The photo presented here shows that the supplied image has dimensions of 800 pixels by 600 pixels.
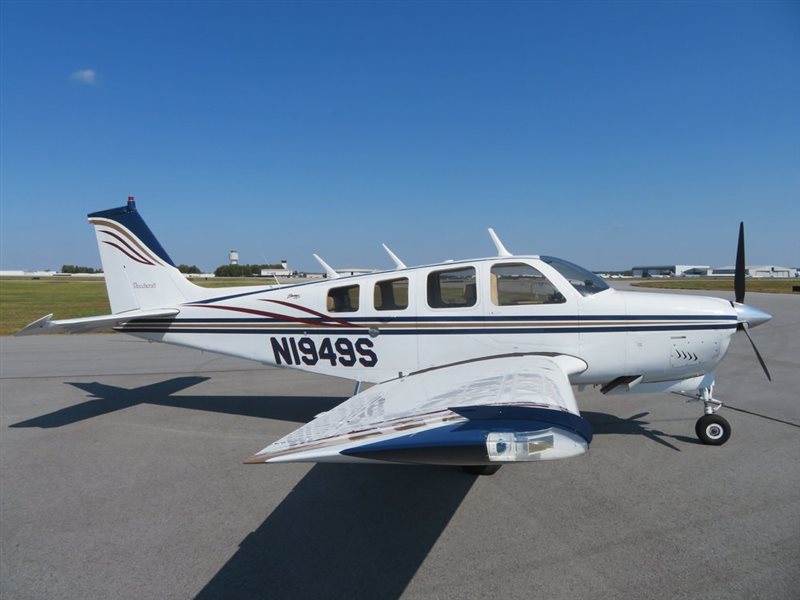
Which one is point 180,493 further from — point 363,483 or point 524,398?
point 524,398

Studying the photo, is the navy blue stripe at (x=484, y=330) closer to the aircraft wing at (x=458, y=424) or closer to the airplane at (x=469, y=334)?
the airplane at (x=469, y=334)

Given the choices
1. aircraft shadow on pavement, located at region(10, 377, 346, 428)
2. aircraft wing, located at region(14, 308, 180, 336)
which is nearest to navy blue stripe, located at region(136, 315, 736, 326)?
aircraft shadow on pavement, located at region(10, 377, 346, 428)

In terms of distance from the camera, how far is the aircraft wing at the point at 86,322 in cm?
529

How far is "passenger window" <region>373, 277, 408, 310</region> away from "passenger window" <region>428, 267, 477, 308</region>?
12.4 inches

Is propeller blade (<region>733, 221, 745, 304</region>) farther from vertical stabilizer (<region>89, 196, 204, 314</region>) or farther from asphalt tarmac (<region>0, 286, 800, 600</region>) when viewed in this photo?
vertical stabilizer (<region>89, 196, 204, 314</region>)

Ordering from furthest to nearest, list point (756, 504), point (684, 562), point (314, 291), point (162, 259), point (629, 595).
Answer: point (162, 259) < point (314, 291) < point (756, 504) < point (684, 562) < point (629, 595)

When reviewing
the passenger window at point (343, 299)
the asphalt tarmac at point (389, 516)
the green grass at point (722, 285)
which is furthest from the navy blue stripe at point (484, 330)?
the green grass at point (722, 285)

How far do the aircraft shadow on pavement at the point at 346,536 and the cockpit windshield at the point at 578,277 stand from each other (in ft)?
7.98

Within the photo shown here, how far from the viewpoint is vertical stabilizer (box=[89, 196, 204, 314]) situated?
6.93 meters

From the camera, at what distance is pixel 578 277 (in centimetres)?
521

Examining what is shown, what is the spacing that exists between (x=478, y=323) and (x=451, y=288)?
0.52m

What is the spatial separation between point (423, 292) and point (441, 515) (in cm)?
241

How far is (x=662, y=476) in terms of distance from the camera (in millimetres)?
4312

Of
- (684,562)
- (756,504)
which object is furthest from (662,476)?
(684,562)
